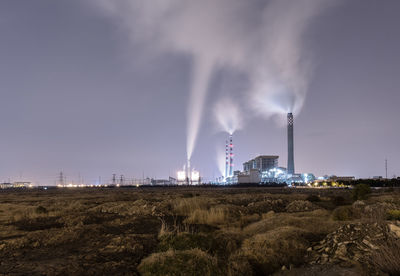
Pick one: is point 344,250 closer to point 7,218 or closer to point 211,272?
point 211,272

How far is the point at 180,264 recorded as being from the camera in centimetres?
975

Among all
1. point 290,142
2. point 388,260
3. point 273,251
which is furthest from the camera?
point 290,142

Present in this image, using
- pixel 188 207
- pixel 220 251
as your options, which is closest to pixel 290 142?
pixel 188 207

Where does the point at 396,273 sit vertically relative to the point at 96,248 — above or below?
above

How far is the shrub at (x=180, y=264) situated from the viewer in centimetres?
940

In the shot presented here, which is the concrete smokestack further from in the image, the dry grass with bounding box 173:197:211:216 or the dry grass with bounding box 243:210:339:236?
the dry grass with bounding box 243:210:339:236

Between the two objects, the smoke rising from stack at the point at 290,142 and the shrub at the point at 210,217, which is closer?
the shrub at the point at 210,217

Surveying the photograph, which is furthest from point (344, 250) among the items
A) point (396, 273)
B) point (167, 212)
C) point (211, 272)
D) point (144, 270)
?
point (167, 212)

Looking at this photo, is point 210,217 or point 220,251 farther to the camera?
point 210,217

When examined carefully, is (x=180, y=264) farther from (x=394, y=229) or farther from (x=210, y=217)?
(x=210, y=217)

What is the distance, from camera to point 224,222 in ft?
69.4

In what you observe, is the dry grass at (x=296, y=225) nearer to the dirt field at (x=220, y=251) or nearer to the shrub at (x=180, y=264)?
the dirt field at (x=220, y=251)

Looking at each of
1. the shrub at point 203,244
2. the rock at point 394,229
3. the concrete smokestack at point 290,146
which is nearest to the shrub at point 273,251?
the shrub at point 203,244

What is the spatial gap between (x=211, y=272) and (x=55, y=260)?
261 inches
